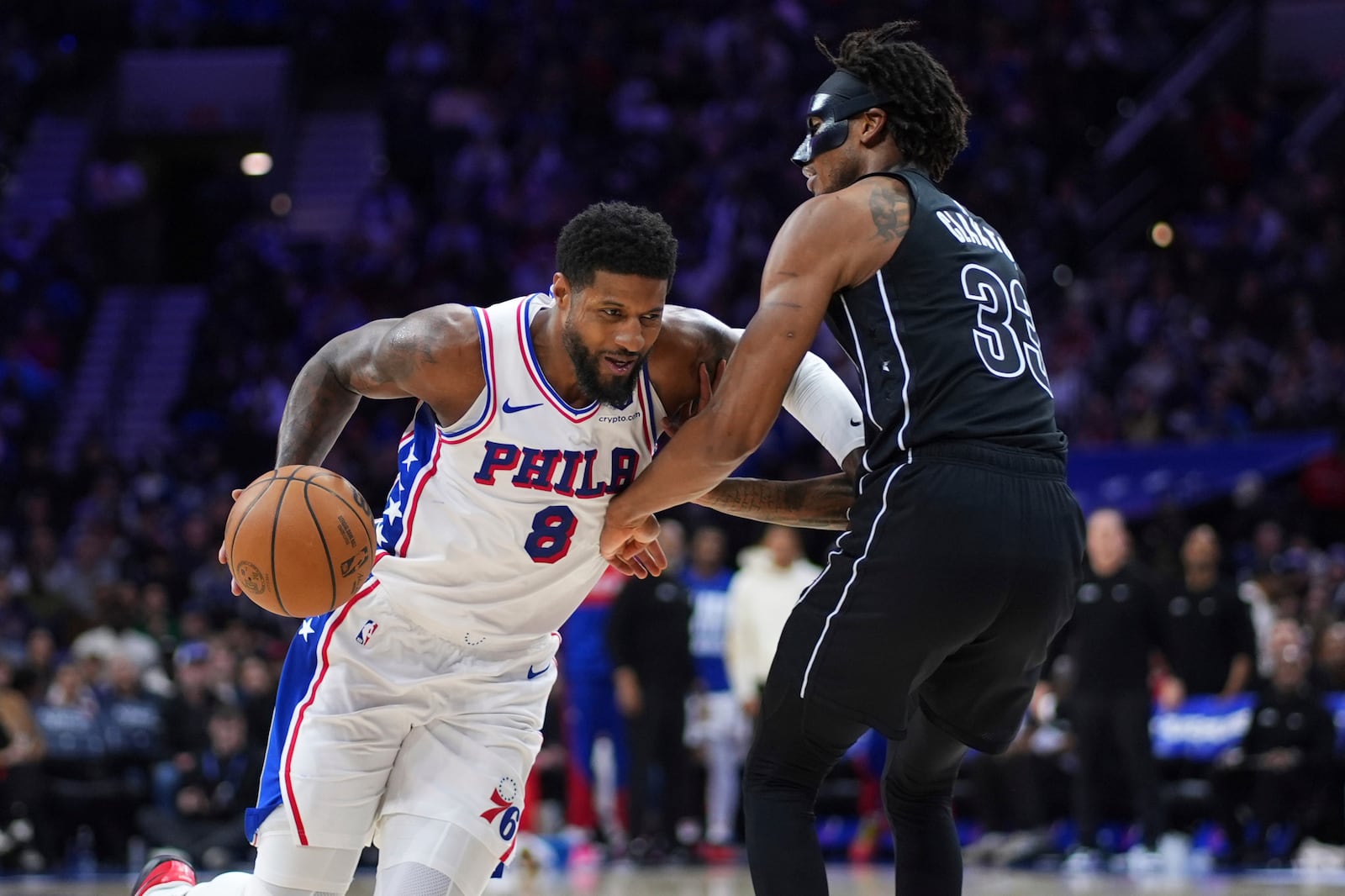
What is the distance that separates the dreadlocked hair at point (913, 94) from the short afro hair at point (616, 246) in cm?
61

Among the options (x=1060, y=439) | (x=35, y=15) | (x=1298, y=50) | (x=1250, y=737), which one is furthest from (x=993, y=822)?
(x=35, y=15)

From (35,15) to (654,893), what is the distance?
737 inches

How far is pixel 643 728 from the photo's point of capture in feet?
36.4

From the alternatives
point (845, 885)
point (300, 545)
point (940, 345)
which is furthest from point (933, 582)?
point (845, 885)

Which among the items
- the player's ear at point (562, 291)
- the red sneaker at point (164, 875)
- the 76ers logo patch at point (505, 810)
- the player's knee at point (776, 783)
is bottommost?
the red sneaker at point (164, 875)

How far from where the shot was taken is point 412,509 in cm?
423

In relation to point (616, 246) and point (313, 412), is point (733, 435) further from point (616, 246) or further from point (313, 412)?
point (313, 412)

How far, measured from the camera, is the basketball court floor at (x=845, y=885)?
8.55 meters

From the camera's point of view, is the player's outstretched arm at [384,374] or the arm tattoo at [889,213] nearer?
the arm tattoo at [889,213]

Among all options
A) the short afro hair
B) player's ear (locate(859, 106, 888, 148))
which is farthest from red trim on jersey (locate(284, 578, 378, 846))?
player's ear (locate(859, 106, 888, 148))

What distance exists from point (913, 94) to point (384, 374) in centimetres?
148

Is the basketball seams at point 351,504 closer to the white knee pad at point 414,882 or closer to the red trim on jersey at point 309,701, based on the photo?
the red trim on jersey at point 309,701

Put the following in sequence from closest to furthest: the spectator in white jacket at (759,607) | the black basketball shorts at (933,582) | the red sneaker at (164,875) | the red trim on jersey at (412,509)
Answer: the black basketball shorts at (933,582) < the red trim on jersey at (412,509) < the red sneaker at (164,875) < the spectator in white jacket at (759,607)

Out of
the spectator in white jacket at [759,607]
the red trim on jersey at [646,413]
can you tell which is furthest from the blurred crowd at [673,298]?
the red trim on jersey at [646,413]
